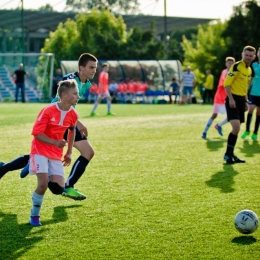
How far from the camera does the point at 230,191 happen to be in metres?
8.30

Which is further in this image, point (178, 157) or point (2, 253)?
point (178, 157)

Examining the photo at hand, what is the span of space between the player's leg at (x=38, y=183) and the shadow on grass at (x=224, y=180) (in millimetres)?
2686

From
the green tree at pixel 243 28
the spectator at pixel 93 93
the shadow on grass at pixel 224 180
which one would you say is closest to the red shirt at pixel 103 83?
the shadow on grass at pixel 224 180

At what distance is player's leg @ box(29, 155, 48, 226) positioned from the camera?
6.49 meters

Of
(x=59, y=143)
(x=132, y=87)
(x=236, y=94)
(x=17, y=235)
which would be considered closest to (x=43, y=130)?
(x=59, y=143)

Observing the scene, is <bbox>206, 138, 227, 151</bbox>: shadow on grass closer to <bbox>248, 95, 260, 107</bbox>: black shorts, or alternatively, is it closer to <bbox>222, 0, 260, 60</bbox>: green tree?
<bbox>248, 95, 260, 107</bbox>: black shorts

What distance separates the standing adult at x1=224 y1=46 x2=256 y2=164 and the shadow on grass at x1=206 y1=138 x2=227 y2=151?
162cm

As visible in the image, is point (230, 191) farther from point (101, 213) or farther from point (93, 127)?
point (93, 127)

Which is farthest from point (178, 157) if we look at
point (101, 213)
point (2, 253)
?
point (2, 253)

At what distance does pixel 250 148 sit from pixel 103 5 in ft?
242

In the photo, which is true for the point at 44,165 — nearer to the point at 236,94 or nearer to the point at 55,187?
the point at 55,187

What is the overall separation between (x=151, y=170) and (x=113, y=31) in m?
47.5

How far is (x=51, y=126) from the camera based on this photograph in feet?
22.1

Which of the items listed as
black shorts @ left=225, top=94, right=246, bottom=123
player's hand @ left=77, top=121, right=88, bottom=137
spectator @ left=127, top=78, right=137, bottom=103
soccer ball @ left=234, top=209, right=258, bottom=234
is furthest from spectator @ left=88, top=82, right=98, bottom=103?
soccer ball @ left=234, top=209, right=258, bottom=234
